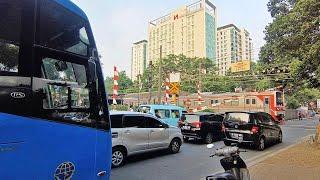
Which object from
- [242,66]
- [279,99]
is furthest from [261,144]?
[279,99]

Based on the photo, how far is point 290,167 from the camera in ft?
33.1

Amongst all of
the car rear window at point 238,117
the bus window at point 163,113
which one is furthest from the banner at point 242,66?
the car rear window at point 238,117

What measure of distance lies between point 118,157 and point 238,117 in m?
6.54

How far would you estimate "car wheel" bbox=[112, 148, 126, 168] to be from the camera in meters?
10.5

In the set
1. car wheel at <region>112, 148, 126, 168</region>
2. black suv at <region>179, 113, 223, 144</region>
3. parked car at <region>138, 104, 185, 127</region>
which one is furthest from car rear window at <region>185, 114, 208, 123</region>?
car wheel at <region>112, 148, 126, 168</region>

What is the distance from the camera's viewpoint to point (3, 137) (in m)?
3.33

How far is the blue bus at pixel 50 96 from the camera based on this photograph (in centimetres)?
350

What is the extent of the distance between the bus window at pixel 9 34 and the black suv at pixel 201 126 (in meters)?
13.6

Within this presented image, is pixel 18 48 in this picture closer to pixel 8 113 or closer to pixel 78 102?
pixel 8 113

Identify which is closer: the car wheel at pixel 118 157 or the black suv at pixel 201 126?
the car wheel at pixel 118 157

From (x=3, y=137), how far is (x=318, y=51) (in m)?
11.4

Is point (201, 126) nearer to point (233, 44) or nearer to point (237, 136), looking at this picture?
point (237, 136)

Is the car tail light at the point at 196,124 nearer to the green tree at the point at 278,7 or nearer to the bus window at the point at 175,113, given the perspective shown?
the bus window at the point at 175,113

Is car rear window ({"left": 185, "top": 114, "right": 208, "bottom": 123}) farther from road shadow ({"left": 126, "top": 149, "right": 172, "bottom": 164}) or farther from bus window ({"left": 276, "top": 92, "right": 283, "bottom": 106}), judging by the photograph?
bus window ({"left": 276, "top": 92, "right": 283, "bottom": 106})
